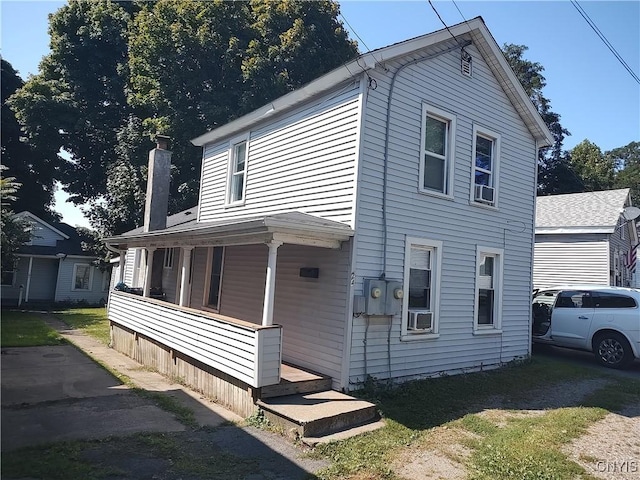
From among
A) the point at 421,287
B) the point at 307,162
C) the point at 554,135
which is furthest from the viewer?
the point at 554,135

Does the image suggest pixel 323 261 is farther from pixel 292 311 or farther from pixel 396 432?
pixel 396 432

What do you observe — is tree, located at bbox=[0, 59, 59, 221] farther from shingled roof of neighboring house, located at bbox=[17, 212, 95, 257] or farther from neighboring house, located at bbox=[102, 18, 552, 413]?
neighboring house, located at bbox=[102, 18, 552, 413]

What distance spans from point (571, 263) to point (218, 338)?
49.4 ft

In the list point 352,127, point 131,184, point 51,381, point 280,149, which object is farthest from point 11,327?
point 352,127

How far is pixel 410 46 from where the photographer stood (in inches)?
326

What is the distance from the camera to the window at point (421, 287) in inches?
320

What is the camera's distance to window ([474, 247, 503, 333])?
9.91 metres

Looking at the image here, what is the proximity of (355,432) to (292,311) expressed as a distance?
3002 millimetres

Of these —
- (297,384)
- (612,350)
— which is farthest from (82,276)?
(612,350)

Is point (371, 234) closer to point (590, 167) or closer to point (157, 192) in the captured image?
point (157, 192)

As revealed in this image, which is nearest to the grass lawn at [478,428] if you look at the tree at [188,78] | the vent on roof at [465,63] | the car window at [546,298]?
the car window at [546,298]

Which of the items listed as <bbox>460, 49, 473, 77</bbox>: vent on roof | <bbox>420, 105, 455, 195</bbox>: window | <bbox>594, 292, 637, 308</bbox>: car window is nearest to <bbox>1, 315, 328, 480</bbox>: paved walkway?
<bbox>420, 105, 455, 195</bbox>: window

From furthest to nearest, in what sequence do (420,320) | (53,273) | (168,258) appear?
1. (53,273)
2. (168,258)
3. (420,320)

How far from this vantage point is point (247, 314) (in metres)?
9.93
